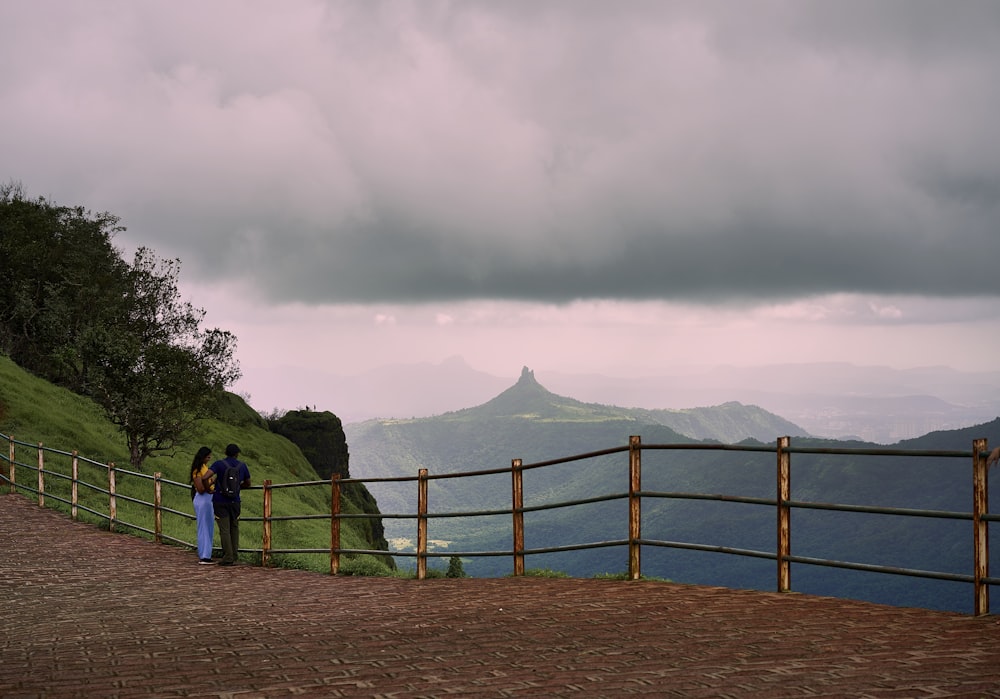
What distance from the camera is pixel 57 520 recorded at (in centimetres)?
2627

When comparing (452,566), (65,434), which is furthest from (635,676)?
(65,434)

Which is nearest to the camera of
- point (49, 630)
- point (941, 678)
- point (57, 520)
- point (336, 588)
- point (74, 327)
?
point (941, 678)

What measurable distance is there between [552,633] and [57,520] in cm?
2041

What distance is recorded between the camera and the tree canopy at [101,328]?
4338 cm

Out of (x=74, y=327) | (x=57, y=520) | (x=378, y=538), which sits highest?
(x=74, y=327)

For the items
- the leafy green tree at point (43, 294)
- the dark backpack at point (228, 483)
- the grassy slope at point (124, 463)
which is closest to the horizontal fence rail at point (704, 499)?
the dark backpack at point (228, 483)

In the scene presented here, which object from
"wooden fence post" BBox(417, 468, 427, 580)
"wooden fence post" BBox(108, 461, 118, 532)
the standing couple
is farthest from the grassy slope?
"wooden fence post" BBox(417, 468, 427, 580)

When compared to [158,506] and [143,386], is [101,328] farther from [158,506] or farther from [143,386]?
[158,506]

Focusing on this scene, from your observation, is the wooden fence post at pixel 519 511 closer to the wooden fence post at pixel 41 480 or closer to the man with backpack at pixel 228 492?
the man with backpack at pixel 228 492

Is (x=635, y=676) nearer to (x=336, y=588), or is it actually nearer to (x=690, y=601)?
(x=690, y=601)

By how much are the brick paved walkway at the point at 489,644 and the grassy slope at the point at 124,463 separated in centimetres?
1128

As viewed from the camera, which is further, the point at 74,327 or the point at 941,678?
the point at 74,327

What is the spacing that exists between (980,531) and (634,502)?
4028mm

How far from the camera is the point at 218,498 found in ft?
59.0
